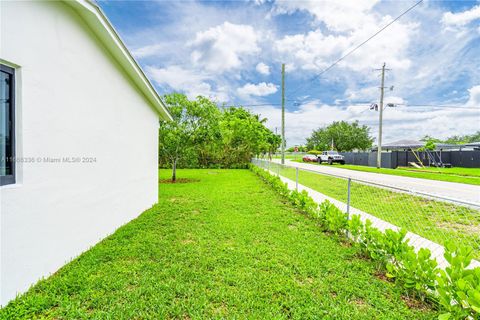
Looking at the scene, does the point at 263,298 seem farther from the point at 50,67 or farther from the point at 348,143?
the point at 348,143

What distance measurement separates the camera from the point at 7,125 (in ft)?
8.14

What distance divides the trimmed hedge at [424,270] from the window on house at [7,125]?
4.28 m

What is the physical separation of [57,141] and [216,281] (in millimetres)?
2746

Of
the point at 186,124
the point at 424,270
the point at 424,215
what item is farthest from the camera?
the point at 186,124

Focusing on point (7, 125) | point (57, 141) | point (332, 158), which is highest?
point (7, 125)

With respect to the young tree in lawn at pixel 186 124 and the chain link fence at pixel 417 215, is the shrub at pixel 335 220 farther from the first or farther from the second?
the young tree in lawn at pixel 186 124

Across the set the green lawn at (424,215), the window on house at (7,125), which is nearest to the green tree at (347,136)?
the green lawn at (424,215)

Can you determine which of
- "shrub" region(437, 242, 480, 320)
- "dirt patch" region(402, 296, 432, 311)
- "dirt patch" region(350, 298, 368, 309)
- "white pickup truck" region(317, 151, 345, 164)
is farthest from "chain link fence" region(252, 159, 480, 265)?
→ "white pickup truck" region(317, 151, 345, 164)

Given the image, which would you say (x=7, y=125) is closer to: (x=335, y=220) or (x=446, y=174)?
(x=335, y=220)

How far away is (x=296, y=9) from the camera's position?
10773 millimetres

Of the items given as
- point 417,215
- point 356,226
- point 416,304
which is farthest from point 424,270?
point 417,215

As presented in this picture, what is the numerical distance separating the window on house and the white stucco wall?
6 centimetres

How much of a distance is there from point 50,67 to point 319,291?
4246mm

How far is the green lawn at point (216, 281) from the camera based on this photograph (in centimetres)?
231
